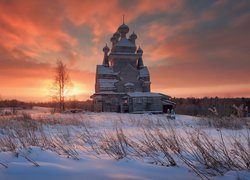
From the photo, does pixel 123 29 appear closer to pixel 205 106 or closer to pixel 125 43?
pixel 125 43

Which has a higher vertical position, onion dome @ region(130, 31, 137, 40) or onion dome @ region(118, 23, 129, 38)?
onion dome @ region(118, 23, 129, 38)

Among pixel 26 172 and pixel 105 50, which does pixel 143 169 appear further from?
pixel 105 50

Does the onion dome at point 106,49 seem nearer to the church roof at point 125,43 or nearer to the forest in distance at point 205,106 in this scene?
the church roof at point 125,43

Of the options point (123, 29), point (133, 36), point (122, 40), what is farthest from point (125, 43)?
point (133, 36)

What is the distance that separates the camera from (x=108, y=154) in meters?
4.16

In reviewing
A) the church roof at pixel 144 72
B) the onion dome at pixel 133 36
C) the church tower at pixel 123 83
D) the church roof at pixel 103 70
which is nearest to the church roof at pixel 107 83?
the church tower at pixel 123 83

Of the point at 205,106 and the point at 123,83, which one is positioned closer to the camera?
the point at 205,106

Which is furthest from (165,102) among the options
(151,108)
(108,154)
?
(108,154)

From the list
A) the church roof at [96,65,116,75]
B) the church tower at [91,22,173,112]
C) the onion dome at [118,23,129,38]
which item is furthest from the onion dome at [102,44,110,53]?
the church roof at [96,65,116,75]

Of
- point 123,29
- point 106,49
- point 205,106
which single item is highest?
point 123,29

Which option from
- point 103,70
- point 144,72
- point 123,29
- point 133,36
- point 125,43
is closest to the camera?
point 103,70

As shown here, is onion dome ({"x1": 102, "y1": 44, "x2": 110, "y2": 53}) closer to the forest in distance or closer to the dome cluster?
the dome cluster

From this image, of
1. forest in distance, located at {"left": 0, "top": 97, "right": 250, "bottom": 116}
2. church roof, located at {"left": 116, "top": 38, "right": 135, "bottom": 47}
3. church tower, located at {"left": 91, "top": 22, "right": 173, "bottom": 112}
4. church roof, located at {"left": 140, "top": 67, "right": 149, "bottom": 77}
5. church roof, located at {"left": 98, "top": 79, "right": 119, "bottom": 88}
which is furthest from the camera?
church roof, located at {"left": 140, "top": 67, "right": 149, "bottom": 77}

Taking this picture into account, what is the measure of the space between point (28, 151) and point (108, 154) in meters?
1.38
